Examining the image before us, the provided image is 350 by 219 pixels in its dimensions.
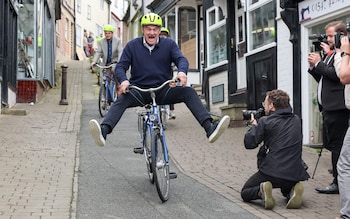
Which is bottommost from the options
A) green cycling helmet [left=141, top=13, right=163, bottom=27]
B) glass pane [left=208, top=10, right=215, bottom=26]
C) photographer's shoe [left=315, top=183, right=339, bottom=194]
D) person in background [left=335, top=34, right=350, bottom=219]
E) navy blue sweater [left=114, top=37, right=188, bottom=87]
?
photographer's shoe [left=315, top=183, right=339, bottom=194]

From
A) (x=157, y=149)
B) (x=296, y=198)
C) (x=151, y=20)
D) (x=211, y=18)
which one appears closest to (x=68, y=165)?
(x=157, y=149)

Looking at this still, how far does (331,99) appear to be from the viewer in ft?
20.3

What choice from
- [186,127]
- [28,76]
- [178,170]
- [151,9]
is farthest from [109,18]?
[178,170]

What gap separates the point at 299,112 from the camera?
9820mm

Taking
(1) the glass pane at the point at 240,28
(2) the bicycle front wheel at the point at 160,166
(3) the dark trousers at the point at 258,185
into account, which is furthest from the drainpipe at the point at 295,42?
(2) the bicycle front wheel at the point at 160,166

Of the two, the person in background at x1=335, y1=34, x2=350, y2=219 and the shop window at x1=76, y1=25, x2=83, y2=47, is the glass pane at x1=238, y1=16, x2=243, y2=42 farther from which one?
the shop window at x1=76, y1=25, x2=83, y2=47

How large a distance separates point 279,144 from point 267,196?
1.88 feet

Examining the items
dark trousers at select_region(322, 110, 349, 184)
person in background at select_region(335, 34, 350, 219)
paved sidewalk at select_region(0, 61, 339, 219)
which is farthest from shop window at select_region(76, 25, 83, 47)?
person in background at select_region(335, 34, 350, 219)

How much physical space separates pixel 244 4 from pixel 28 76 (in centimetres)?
635

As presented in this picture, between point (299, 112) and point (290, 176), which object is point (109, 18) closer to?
point (299, 112)

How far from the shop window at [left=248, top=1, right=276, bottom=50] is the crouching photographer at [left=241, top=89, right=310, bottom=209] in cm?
534

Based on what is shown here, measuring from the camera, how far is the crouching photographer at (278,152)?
570 cm

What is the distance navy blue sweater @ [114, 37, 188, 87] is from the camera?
20.0 ft

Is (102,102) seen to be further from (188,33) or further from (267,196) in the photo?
(188,33)
